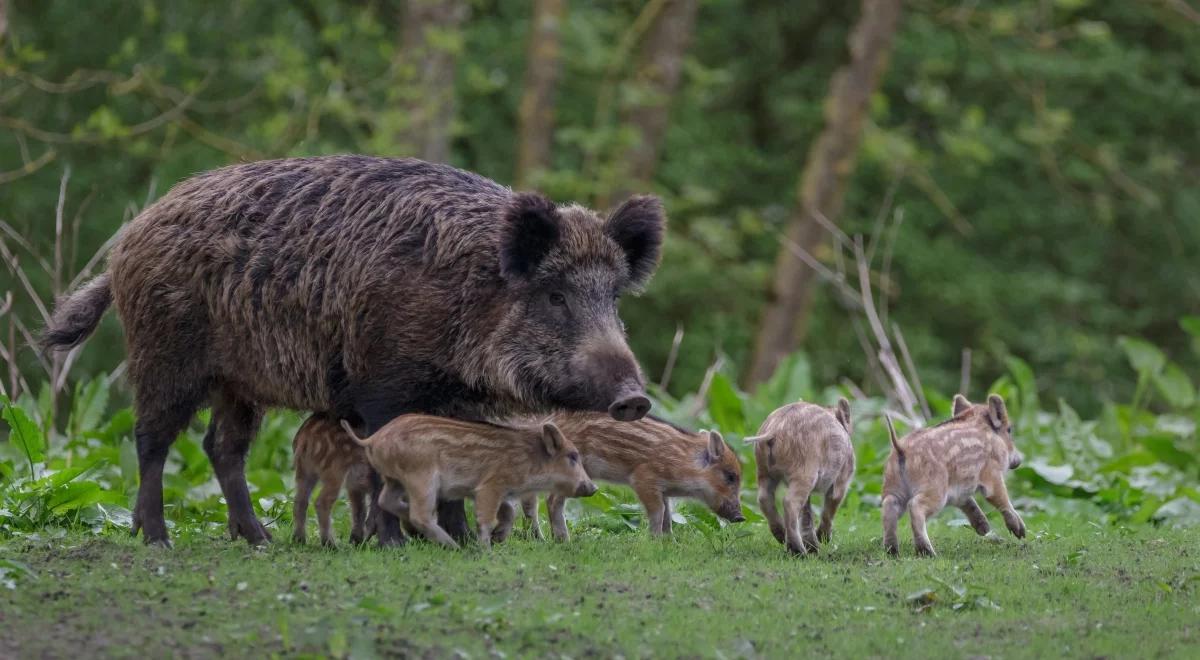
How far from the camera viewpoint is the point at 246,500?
30.3 feet

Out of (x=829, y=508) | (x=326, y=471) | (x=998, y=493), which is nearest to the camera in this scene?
(x=326, y=471)

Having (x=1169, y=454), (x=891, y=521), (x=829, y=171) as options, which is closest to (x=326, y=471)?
(x=891, y=521)

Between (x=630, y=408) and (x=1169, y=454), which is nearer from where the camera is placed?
(x=630, y=408)

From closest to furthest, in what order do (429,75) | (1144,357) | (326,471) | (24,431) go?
(326,471) → (24,431) → (1144,357) → (429,75)

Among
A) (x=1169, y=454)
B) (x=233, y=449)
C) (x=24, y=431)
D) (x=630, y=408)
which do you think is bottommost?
(x=1169, y=454)

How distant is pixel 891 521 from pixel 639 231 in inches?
83.7

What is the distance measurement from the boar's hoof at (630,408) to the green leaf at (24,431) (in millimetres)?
3495

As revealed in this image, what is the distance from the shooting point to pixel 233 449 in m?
9.40

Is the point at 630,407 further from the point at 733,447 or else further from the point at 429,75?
the point at 429,75

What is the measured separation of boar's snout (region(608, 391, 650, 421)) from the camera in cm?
838

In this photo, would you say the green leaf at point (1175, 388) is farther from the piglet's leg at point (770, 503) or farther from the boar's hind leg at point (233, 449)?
the boar's hind leg at point (233, 449)

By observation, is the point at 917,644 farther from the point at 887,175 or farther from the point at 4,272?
the point at 887,175

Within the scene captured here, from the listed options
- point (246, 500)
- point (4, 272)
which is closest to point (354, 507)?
point (246, 500)

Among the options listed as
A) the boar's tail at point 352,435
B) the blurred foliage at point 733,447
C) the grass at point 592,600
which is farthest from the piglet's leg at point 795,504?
the boar's tail at point 352,435
